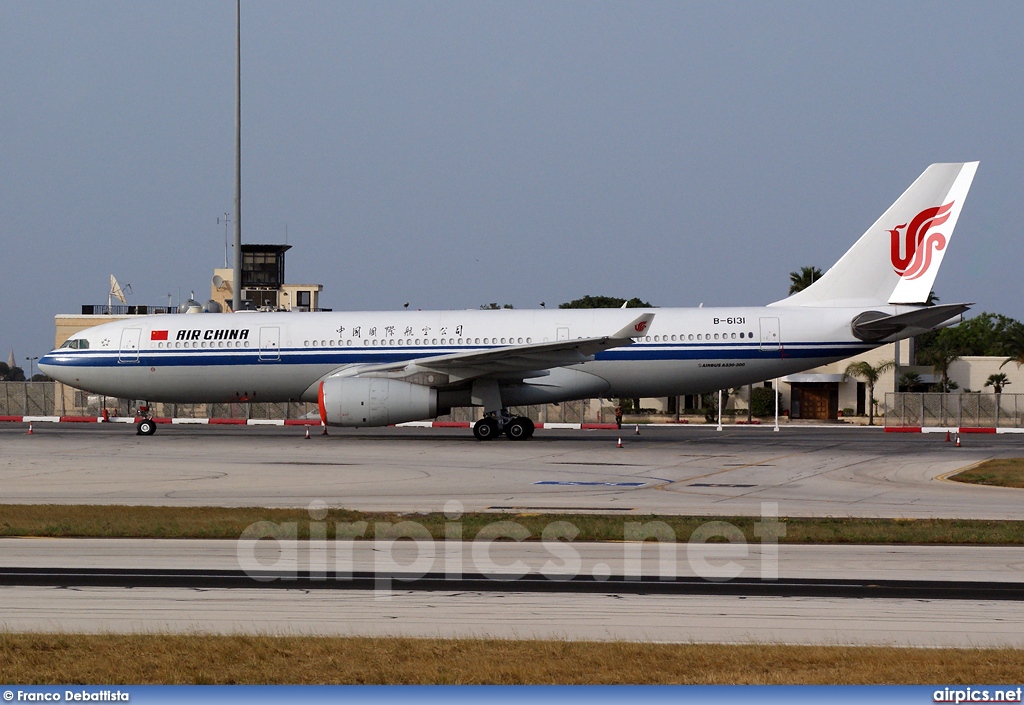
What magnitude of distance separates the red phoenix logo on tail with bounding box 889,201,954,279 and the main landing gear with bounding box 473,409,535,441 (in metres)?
12.4

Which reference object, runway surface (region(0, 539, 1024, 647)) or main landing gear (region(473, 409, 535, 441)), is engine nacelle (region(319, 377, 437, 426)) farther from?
runway surface (region(0, 539, 1024, 647))

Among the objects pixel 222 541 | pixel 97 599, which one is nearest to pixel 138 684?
pixel 97 599

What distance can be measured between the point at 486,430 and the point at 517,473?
9.93 metres

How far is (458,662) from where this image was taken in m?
7.85

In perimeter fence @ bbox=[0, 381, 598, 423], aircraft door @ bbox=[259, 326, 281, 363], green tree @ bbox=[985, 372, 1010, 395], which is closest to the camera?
aircraft door @ bbox=[259, 326, 281, 363]

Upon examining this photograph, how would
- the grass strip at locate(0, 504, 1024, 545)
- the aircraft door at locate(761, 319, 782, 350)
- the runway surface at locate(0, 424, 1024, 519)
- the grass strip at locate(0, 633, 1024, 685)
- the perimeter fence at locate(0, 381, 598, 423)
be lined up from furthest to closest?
the perimeter fence at locate(0, 381, 598, 423) < the aircraft door at locate(761, 319, 782, 350) < the runway surface at locate(0, 424, 1024, 519) < the grass strip at locate(0, 504, 1024, 545) < the grass strip at locate(0, 633, 1024, 685)

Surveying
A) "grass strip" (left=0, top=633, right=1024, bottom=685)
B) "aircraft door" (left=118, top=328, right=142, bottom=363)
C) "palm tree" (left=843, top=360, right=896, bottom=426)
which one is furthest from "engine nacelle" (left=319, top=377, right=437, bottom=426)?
"palm tree" (left=843, top=360, right=896, bottom=426)

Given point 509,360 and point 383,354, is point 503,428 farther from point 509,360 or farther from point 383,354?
point 383,354

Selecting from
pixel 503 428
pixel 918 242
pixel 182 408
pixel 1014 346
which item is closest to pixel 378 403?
pixel 503 428

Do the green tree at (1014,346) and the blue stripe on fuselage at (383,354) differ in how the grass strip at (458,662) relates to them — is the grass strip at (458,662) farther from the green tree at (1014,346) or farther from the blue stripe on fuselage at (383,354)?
the green tree at (1014,346)

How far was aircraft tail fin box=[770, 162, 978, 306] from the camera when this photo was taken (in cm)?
3303

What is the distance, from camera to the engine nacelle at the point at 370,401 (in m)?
30.4

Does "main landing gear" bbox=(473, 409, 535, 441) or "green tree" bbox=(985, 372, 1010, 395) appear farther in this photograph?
"green tree" bbox=(985, 372, 1010, 395)

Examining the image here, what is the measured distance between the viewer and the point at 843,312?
3281cm
